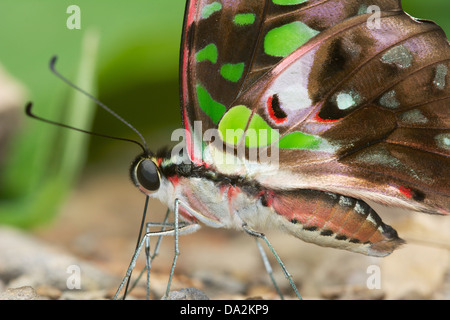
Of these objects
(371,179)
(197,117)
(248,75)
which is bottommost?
(371,179)

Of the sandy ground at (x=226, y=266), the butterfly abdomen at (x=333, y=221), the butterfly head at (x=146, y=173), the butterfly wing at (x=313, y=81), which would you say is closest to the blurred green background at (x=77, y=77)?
the sandy ground at (x=226, y=266)

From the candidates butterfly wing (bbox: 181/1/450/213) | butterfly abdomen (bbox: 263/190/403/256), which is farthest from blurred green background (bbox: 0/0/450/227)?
butterfly abdomen (bbox: 263/190/403/256)

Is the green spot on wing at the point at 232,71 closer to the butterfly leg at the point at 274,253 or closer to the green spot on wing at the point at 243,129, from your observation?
the green spot on wing at the point at 243,129

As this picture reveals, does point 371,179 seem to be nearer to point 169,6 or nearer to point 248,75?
point 248,75
